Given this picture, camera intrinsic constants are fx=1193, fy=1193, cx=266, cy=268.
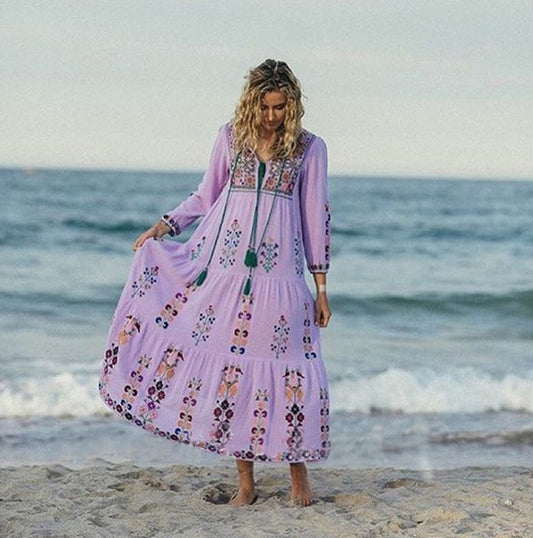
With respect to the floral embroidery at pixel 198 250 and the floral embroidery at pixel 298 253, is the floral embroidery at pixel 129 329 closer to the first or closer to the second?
the floral embroidery at pixel 198 250

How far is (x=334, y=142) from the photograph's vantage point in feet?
83.9

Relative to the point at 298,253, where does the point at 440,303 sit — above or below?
below

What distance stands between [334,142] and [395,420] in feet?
60.5

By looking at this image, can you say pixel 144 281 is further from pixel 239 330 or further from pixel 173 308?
pixel 239 330

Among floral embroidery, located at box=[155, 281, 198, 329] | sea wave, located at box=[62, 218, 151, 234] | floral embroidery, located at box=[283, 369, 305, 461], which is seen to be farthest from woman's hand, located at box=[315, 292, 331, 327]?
sea wave, located at box=[62, 218, 151, 234]

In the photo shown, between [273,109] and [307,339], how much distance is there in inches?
35.2

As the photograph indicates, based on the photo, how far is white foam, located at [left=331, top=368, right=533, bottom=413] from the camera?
7906mm

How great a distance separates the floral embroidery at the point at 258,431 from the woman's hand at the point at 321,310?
0.38 m

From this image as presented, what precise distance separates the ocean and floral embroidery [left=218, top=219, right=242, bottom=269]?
5.94ft

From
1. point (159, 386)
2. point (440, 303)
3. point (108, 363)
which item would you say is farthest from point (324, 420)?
point (440, 303)

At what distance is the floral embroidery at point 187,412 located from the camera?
14.9 feet

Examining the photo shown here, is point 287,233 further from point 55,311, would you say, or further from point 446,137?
point 446,137

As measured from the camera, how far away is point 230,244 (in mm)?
4629

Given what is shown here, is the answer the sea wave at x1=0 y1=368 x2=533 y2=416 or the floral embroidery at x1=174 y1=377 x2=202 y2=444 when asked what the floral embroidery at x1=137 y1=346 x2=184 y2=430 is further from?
the sea wave at x1=0 y1=368 x2=533 y2=416
